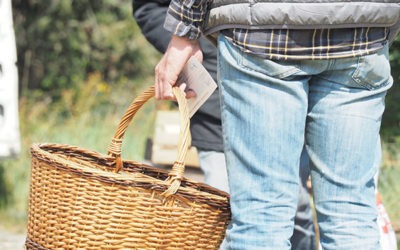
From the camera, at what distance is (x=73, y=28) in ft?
29.8

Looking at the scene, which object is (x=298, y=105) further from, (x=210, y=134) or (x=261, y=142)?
(x=210, y=134)

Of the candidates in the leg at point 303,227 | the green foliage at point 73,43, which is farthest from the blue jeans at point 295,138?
the green foliage at point 73,43

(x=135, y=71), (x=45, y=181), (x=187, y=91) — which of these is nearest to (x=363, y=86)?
(x=187, y=91)

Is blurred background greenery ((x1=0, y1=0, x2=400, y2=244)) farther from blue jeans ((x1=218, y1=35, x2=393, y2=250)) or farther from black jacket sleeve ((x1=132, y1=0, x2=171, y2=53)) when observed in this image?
blue jeans ((x1=218, y1=35, x2=393, y2=250))

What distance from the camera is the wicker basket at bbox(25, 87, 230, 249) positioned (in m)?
2.37

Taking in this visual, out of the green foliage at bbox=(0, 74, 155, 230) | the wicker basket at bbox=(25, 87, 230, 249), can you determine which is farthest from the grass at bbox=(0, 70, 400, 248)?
the wicker basket at bbox=(25, 87, 230, 249)

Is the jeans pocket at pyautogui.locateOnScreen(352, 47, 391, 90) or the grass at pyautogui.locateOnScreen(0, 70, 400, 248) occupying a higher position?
the jeans pocket at pyautogui.locateOnScreen(352, 47, 391, 90)

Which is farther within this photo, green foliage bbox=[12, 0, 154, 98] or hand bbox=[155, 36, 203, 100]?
green foliage bbox=[12, 0, 154, 98]

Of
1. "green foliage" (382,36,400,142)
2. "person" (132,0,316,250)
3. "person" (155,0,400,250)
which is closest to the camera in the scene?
"person" (155,0,400,250)

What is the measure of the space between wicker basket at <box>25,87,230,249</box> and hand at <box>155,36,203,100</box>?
4 centimetres

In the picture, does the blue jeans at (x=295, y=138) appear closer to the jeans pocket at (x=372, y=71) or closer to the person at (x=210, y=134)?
the jeans pocket at (x=372, y=71)

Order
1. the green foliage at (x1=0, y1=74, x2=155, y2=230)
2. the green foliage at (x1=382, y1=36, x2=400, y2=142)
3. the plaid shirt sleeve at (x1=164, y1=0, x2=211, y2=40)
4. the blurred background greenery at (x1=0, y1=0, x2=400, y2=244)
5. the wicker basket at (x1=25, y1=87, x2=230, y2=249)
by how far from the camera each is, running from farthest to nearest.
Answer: the blurred background greenery at (x1=0, y1=0, x2=400, y2=244) < the green foliage at (x1=0, y1=74, x2=155, y2=230) < the green foliage at (x1=382, y1=36, x2=400, y2=142) < the wicker basket at (x1=25, y1=87, x2=230, y2=249) < the plaid shirt sleeve at (x1=164, y1=0, x2=211, y2=40)

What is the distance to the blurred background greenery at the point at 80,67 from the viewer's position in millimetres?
7383

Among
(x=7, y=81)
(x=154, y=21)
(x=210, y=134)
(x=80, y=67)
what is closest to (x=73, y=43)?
(x=80, y=67)
